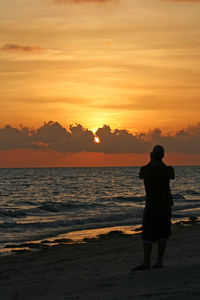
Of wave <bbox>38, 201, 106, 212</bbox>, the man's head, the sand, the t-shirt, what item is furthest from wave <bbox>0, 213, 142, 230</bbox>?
the man's head

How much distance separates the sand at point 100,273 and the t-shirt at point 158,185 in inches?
43.3

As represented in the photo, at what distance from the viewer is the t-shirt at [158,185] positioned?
7949 mm

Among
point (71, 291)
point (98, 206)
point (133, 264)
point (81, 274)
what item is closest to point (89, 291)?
point (71, 291)

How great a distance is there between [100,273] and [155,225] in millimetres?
1453

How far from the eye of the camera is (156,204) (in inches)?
313

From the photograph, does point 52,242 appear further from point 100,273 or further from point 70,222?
point 70,222

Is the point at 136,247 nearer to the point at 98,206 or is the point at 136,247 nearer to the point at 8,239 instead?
the point at 8,239

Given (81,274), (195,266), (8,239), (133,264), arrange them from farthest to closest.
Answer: (8,239) → (133,264) → (81,274) → (195,266)

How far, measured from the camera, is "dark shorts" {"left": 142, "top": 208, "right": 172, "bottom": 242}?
793 centimetres

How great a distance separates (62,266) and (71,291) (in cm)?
308

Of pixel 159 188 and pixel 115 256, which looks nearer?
pixel 159 188

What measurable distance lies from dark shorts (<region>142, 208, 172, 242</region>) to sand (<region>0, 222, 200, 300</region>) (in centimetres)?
59

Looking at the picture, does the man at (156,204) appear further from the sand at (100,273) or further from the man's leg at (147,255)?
the sand at (100,273)

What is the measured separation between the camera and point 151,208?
7.95m
